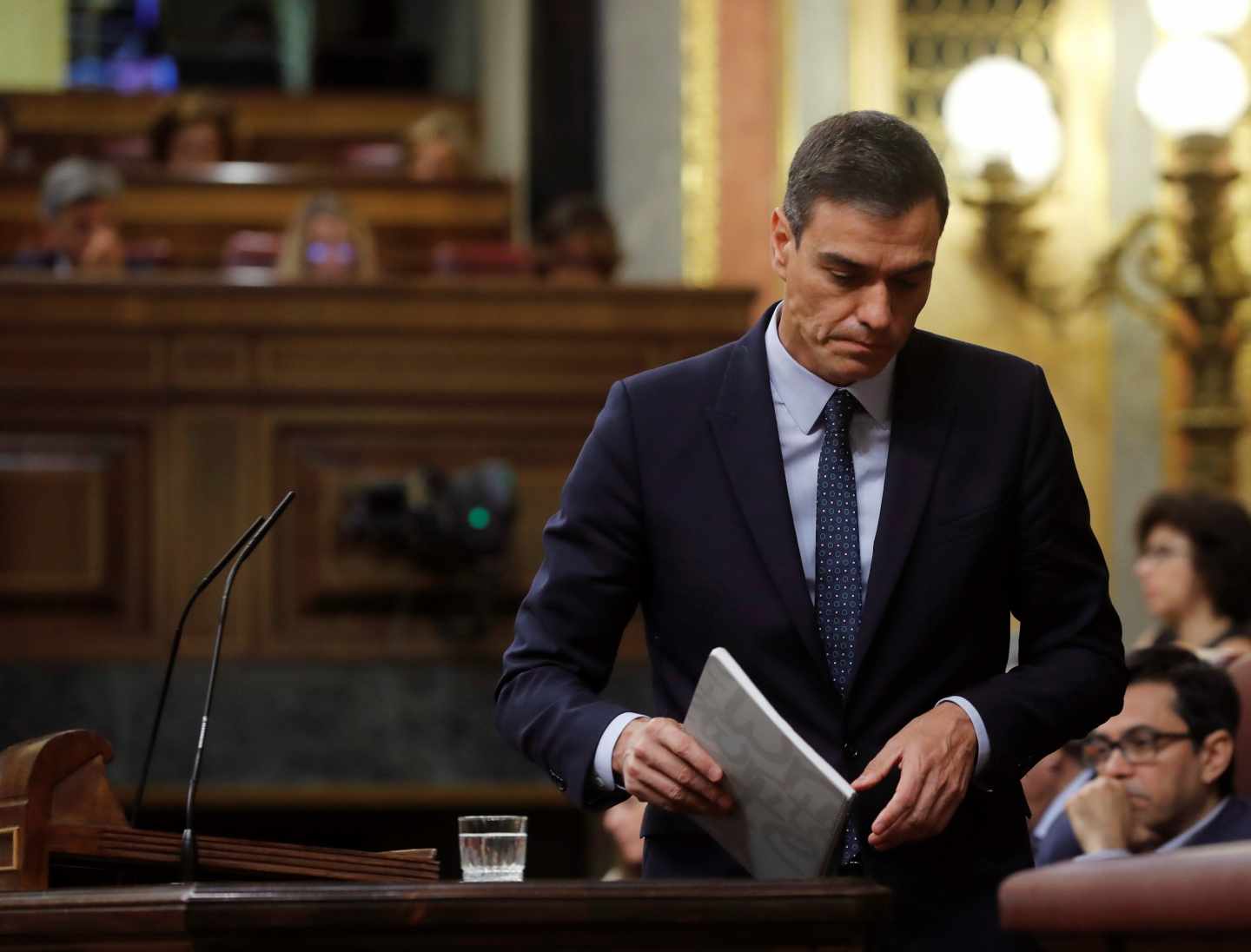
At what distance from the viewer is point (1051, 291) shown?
704 centimetres

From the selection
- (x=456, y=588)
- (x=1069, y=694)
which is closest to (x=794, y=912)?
(x=1069, y=694)

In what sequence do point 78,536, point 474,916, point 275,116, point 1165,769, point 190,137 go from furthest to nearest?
point 275,116, point 190,137, point 78,536, point 1165,769, point 474,916

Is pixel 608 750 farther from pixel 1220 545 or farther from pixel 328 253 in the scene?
pixel 328 253

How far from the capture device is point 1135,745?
322cm

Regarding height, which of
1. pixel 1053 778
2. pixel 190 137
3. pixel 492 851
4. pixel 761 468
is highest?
pixel 190 137

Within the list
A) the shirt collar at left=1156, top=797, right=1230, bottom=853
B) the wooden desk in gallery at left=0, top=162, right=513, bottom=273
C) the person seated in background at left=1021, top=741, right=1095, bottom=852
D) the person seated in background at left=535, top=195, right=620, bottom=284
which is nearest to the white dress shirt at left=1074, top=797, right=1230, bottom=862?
the shirt collar at left=1156, top=797, right=1230, bottom=853

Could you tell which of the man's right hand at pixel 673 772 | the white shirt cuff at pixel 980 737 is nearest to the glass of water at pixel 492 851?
the man's right hand at pixel 673 772

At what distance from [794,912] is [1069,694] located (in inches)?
19.5

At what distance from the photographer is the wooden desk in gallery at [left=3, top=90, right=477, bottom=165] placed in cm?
998

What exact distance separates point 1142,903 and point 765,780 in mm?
484

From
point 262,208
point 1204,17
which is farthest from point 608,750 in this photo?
point 262,208

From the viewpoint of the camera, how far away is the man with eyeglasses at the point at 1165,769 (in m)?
3.15

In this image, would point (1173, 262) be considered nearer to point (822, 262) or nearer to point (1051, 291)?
point (1051, 291)

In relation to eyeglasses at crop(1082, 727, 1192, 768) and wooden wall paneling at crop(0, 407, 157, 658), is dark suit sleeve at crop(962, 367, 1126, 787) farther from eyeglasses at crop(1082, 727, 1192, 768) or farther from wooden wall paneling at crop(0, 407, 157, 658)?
wooden wall paneling at crop(0, 407, 157, 658)
